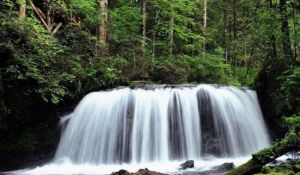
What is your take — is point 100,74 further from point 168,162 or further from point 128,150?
point 168,162

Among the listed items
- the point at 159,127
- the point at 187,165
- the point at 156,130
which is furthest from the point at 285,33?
the point at 187,165

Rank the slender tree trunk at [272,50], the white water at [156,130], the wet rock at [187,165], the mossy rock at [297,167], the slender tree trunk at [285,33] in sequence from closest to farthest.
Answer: the mossy rock at [297,167] < the wet rock at [187,165] < the white water at [156,130] < the slender tree trunk at [285,33] < the slender tree trunk at [272,50]

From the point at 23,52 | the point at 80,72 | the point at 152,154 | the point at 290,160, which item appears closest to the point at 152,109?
the point at 152,154

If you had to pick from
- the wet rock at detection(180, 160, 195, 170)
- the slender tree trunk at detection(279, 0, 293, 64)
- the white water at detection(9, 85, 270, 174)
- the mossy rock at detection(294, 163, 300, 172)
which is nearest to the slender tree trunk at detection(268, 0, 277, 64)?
the slender tree trunk at detection(279, 0, 293, 64)

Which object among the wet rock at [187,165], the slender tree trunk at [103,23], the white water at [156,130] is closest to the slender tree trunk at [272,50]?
the white water at [156,130]

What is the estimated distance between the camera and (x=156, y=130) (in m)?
10.2

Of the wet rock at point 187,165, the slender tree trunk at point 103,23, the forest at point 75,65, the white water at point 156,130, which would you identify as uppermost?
the slender tree trunk at point 103,23

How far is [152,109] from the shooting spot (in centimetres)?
1066

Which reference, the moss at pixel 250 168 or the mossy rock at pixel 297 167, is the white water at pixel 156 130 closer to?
the moss at pixel 250 168

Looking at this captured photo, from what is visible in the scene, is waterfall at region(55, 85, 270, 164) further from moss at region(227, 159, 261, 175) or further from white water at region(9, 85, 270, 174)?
moss at region(227, 159, 261, 175)

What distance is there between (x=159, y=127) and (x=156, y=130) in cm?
14

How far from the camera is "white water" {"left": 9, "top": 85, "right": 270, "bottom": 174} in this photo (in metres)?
9.70

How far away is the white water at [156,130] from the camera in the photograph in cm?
970

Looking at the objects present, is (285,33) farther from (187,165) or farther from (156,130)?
(187,165)
